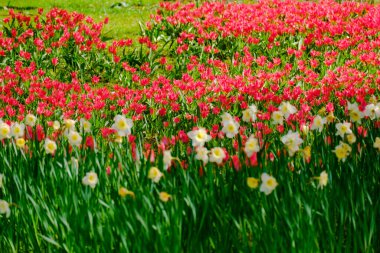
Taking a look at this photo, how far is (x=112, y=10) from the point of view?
605 inches

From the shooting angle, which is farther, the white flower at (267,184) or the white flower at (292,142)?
the white flower at (292,142)

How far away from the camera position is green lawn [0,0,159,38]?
39.3 ft

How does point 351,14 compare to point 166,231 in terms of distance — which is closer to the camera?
point 166,231

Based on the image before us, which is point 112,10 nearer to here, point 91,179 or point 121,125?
point 121,125

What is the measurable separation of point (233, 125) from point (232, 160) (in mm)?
187

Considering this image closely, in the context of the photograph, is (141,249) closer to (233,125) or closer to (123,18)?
(233,125)

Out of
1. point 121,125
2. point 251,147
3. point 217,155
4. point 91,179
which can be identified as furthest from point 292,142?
point 91,179

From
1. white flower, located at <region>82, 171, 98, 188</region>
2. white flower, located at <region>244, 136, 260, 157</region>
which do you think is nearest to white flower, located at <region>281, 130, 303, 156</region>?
white flower, located at <region>244, 136, 260, 157</region>

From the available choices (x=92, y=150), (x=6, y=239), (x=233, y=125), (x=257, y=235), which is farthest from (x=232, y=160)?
(x=6, y=239)

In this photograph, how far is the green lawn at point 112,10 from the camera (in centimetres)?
1199

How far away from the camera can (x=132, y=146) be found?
162 inches

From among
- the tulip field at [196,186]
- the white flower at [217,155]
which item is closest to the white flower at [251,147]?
the tulip field at [196,186]

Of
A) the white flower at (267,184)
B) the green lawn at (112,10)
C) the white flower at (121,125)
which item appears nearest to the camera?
the white flower at (267,184)

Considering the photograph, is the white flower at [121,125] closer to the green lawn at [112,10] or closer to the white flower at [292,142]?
A: the white flower at [292,142]
